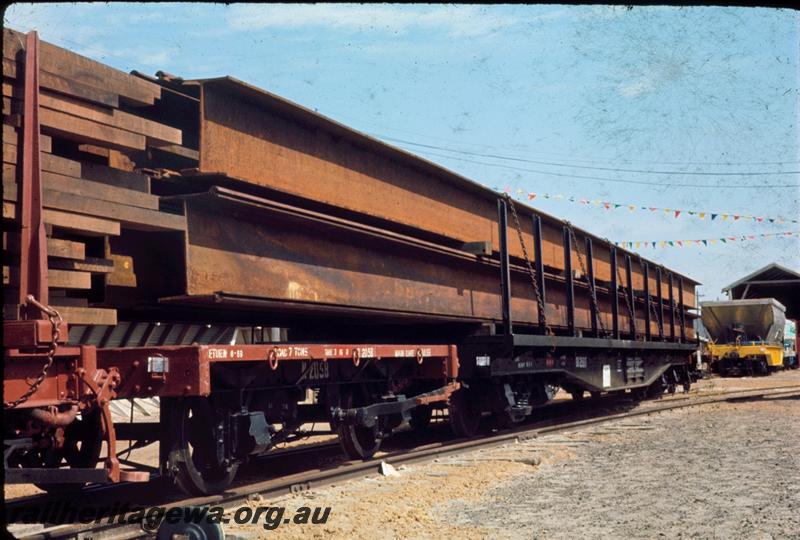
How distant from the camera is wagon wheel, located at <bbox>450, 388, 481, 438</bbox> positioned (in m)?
13.2

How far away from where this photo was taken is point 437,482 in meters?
8.87

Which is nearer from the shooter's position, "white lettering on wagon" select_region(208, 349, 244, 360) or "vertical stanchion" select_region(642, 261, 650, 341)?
"white lettering on wagon" select_region(208, 349, 244, 360)

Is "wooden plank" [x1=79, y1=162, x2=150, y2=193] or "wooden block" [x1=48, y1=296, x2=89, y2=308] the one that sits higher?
"wooden plank" [x1=79, y1=162, x2=150, y2=193]

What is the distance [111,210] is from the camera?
6.29 m

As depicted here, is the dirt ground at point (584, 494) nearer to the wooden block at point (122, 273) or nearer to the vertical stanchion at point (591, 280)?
the wooden block at point (122, 273)

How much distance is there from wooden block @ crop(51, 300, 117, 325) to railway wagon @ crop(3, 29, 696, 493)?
0.02 m

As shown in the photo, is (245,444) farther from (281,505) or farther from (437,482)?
(437,482)

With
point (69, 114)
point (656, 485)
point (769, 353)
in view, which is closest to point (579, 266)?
point (656, 485)

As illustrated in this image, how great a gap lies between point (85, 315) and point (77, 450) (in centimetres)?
186

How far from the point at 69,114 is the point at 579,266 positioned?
12.8 metres

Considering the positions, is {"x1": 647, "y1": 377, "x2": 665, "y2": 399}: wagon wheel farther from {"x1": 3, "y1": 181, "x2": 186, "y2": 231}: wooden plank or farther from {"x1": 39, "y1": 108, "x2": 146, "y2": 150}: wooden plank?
{"x1": 39, "y1": 108, "x2": 146, "y2": 150}: wooden plank

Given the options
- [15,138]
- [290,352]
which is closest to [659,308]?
[290,352]

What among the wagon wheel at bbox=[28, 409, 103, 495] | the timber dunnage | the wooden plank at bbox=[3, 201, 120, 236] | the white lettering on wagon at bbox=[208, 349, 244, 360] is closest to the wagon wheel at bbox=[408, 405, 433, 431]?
the timber dunnage

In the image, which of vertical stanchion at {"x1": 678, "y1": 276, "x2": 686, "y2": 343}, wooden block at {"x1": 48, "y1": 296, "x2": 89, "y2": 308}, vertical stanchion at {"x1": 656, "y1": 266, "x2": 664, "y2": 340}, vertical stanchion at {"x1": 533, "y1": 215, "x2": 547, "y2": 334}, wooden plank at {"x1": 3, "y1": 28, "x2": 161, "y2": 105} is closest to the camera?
wooden plank at {"x1": 3, "y1": 28, "x2": 161, "y2": 105}
